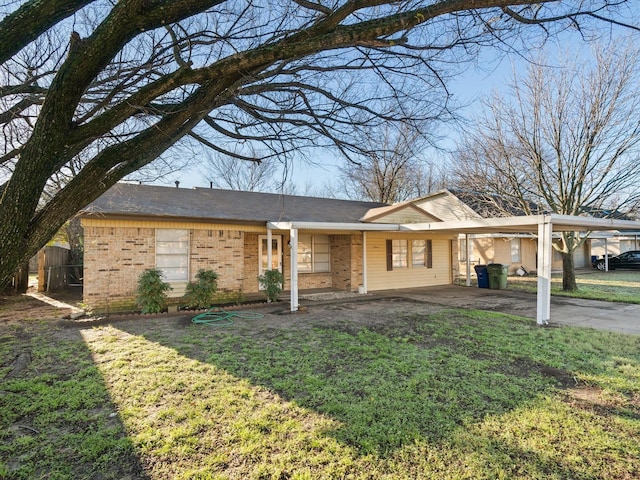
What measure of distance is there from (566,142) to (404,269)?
7434 mm

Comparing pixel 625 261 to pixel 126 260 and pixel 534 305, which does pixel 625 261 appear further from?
pixel 126 260

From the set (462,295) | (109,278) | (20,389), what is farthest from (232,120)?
(462,295)

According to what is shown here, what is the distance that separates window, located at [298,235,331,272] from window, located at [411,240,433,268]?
3958mm

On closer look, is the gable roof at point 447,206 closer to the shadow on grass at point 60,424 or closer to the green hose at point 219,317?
the green hose at point 219,317

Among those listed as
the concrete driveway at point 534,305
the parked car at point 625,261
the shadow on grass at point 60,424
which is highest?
the parked car at point 625,261

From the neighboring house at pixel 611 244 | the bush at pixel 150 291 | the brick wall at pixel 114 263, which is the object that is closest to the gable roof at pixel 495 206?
the bush at pixel 150 291

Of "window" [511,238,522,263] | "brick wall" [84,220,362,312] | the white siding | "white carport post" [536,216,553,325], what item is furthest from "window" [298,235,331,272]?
"window" [511,238,522,263]

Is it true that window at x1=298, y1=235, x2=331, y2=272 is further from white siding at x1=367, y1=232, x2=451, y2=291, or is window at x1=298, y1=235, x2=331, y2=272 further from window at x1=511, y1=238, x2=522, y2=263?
window at x1=511, y1=238, x2=522, y2=263

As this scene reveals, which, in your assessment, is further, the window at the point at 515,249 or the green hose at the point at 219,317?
the window at the point at 515,249

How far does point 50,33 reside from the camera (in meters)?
5.15

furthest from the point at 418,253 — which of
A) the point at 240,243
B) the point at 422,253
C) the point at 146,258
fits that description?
the point at 146,258

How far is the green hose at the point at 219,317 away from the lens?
8.34 metres

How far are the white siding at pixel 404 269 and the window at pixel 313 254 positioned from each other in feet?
5.83

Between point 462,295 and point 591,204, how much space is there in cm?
572
